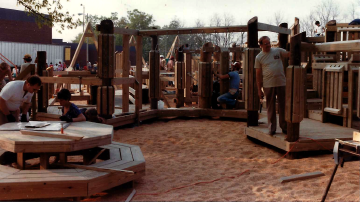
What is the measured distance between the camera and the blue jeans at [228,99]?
38.9ft

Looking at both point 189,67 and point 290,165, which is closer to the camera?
point 290,165

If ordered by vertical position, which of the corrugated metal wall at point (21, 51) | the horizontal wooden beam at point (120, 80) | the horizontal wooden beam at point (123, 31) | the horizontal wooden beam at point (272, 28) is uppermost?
the corrugated metal wall at point (21, 51)

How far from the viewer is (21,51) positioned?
131ft

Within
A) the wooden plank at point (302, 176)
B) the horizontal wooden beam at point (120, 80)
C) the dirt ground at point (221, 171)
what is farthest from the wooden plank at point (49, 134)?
the horizontal wooden beam at point (120, 80)

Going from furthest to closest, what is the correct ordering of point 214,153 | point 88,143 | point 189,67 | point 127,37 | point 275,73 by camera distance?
point 189,67 → point 127,37 → point 214,153 → point 275,73 → point 88,143

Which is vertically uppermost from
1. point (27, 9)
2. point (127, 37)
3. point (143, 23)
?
point (143, 23)

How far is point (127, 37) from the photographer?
35.5 feet

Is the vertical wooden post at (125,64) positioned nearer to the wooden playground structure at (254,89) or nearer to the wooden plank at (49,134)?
the wooden playground structure at (254,89)

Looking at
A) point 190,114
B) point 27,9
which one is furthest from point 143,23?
point 190,114

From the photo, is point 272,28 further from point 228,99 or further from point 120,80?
point 120,80

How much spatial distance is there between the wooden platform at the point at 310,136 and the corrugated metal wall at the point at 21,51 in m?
34.5

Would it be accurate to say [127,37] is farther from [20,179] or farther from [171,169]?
[20,179]

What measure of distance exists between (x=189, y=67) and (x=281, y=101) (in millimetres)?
7247

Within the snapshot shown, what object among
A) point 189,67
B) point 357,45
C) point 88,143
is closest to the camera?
point 88,143
